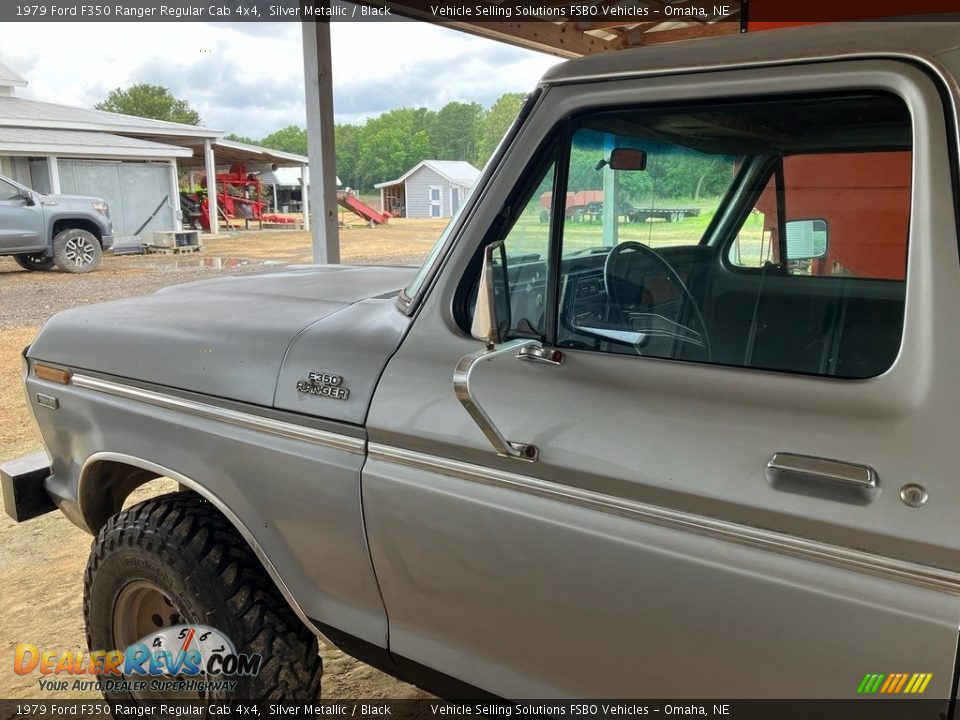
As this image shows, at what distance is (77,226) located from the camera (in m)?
15.5

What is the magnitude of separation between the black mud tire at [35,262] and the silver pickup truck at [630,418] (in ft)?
50.4

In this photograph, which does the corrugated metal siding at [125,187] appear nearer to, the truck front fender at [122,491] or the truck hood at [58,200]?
the truck hood at [58,200]

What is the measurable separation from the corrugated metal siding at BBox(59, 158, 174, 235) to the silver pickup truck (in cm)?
2201

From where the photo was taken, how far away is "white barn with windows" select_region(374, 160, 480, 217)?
41.1 meters

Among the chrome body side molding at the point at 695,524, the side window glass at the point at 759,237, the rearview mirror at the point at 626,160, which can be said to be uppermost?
the rearview mirror at the point at 626,160

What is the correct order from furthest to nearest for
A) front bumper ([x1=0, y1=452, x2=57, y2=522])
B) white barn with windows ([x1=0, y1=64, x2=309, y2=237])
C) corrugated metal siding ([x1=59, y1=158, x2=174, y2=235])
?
1. corrugated metal siding ([x1=59, y1=158, x2=174, y2=235])
2. white barn with windows ([x1=0, y1=64, x2=309, y2=237])
3. front bumper ([x1=0, y1=452, x2=57, y2=522])

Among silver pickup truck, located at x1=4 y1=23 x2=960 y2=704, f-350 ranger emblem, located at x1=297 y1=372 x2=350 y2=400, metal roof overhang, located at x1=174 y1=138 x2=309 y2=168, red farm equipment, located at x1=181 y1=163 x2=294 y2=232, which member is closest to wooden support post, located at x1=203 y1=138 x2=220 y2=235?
metal roof overhang, located at x1=174 y1=138 x2=309 y2=168

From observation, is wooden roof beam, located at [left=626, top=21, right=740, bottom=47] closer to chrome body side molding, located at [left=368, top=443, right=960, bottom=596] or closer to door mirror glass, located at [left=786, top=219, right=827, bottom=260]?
door mirror glass, located at [left=786, top=219, right=827, bottom=260]

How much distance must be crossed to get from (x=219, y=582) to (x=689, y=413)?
1416mm

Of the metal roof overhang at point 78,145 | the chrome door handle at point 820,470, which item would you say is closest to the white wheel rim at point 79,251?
the metal roof overhang at point 78,145

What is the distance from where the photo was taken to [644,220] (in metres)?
1.73

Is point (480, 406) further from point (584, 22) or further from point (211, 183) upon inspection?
point (211, 183)

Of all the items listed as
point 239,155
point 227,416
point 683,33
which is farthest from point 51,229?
point 239,155

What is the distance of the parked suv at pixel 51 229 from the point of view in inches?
565
